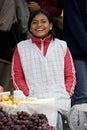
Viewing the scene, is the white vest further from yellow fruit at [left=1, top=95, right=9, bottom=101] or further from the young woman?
yellow fruit at [left=1, top=95, right=9, bottom=101]

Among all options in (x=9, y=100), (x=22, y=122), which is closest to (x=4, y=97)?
(x=9, y=100)

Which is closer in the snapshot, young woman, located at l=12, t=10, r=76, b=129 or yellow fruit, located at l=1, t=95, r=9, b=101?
yellow fruit, located at l=1, t=95, r=9, b=101

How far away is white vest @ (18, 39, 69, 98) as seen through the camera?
16.0 ft

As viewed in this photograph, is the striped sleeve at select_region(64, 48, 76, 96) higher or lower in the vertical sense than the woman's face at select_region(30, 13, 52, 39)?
lower

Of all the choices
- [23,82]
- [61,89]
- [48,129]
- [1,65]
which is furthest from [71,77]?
[48,129]

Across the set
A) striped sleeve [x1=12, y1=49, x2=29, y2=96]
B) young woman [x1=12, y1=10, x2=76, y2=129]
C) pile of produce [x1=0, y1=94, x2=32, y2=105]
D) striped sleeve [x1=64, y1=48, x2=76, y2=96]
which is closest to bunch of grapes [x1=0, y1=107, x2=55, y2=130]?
pile of produce [x1=0, y1=94, x2=32, y2=105]

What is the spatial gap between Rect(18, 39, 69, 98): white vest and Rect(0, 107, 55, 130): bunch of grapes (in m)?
1.37

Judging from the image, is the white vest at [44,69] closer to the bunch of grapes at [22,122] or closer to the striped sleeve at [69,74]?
the striped sleeve at [69,74]

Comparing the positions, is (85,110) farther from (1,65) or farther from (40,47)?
(1,65)

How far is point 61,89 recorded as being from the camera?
4.88m

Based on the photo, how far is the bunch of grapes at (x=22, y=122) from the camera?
126 inches

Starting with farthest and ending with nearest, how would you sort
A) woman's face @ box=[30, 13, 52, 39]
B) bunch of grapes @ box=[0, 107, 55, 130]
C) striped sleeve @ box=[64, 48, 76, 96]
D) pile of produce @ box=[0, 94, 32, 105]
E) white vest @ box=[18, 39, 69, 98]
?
woman's face @ box=[30, 13, 52, 39], striped sleeve @ box=[64, 48, 76, 96], white vest @ box=[18, 39, 69, 98], pile of produce @ box=[0, 94, 32, 105], bunch of grapes @ box=[0, 107, 55, 130]

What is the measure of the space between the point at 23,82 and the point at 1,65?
110 cm

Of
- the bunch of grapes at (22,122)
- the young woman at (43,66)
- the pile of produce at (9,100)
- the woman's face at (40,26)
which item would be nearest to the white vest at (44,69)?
the young woman at (43,66)
